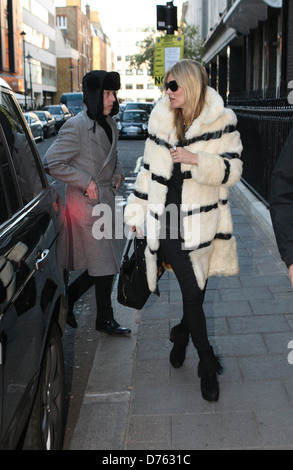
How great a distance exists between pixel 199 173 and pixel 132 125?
2763 cm

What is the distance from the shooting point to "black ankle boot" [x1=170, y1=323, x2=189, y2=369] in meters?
3.85

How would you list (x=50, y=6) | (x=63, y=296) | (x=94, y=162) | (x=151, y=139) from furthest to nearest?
1. (x=50, y=6)
2. (x=94, y=162)
3. (x=151, y=139)
4. (x=63, y=296)

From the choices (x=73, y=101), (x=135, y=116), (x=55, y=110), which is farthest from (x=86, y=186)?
(x=73, y=101)

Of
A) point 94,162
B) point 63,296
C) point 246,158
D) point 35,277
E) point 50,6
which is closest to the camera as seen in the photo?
point 35,277

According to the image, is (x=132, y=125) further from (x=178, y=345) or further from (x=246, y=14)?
(x=178, y=345)

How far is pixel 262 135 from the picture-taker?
9.29m

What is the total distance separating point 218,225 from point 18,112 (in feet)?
4.29

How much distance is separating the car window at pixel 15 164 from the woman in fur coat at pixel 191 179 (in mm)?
673

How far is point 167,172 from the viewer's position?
3439 mm

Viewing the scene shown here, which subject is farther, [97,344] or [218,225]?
[97,344]

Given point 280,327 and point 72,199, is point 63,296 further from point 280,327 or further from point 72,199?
point 280,327

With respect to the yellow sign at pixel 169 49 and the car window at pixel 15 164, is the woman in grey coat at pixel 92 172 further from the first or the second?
the yellow sign at pixel 169 49

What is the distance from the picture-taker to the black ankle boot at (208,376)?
11.3 feet

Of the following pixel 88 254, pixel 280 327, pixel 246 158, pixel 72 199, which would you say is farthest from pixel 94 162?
pixel 246 158
